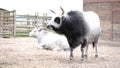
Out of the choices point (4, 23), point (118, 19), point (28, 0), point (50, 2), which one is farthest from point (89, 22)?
point (28, 0)

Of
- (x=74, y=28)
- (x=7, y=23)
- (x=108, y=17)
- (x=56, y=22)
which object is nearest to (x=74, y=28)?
(x=74, y=28)

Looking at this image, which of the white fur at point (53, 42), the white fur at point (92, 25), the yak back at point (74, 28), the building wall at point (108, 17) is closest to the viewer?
the yak back at point (74, 28)

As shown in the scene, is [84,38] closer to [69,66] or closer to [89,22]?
[89,22]

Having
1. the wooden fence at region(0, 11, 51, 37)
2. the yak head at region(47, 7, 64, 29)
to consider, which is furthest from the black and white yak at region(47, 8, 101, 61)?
the wooden fence at region(0, 11, 51, 37)

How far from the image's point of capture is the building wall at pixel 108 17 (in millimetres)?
21406

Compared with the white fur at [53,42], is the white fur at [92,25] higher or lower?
higher

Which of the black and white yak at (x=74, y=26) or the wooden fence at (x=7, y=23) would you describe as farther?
the wooden fence at (x=7, y=23)

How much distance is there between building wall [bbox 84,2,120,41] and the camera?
2141 cm

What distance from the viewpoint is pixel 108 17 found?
22.0 meters

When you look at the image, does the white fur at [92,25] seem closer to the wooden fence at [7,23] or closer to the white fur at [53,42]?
the white fur at [53,42]

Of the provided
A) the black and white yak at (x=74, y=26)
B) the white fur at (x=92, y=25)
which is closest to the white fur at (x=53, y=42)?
the white fur at (x=92, y=25)

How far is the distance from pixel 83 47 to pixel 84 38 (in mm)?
319

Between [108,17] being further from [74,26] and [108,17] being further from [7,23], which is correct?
[74,26]

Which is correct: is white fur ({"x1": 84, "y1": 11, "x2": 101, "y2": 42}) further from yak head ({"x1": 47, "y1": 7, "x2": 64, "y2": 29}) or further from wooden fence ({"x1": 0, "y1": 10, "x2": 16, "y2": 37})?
wooden fence ({"x1": 0, "y1": 10, "x2": 16, "y2": 37})
